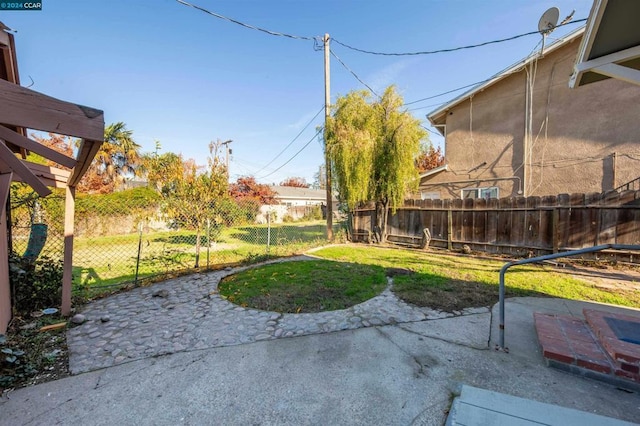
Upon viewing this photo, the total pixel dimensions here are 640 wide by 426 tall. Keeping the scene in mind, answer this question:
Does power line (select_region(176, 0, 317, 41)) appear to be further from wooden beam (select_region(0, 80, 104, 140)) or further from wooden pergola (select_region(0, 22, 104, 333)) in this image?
wooden beam (select_region(0, 80, 104, 140))

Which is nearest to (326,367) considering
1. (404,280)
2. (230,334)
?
(230,334)

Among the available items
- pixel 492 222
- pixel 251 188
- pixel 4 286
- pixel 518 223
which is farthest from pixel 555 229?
pixel 251 188

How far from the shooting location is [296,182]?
1809 inches

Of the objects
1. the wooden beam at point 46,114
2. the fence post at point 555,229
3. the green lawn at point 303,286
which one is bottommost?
the green lawn at point 303,286

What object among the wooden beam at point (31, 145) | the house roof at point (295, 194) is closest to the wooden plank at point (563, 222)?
the wooden beam at point (31, 145)

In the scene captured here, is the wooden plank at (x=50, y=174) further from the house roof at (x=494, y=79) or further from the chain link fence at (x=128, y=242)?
the house roof at (x=494, y=79)

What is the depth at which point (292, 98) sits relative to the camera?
14.5m

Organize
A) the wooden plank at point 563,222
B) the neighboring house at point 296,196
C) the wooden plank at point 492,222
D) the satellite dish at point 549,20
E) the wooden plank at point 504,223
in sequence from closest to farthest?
the wooden plank at point 563,222
the satellite dish at point 549,20
the wooden plank at point 504,223
the wooden plank at point 492,222
the neighboring house at point 296,196

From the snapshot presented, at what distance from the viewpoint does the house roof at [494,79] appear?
8414 mm

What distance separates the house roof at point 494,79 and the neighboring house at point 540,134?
32 mm

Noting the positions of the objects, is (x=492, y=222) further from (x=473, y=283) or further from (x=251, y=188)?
(x=251, y=188)

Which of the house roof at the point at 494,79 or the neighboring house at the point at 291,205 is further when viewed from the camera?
the neighboring house at the point at 291,205

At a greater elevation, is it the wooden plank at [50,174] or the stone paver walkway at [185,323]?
the wooden plank at [50,174]

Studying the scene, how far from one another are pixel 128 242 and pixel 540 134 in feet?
52.6
